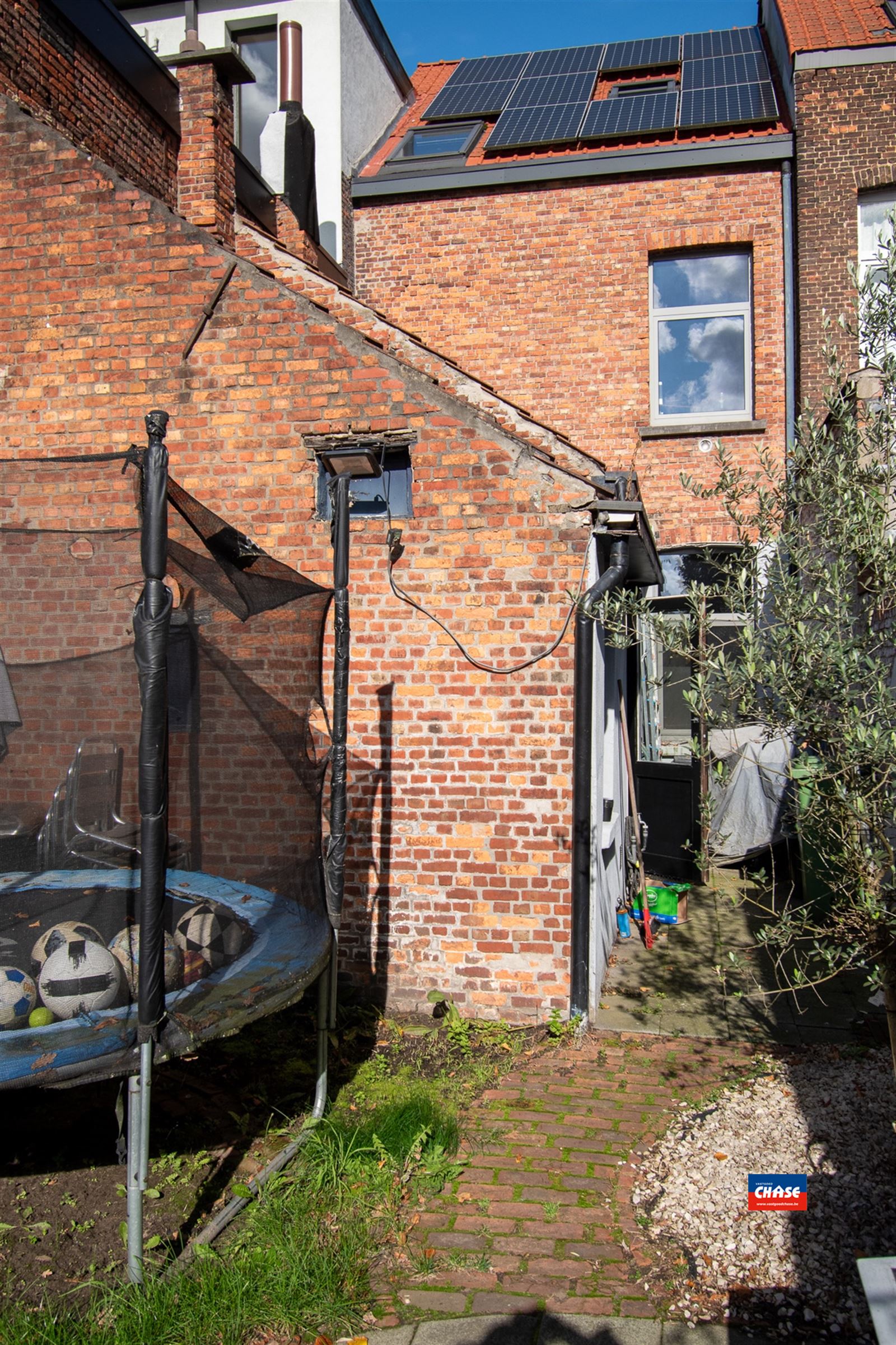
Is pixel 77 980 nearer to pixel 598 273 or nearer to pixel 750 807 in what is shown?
pixel 750 807

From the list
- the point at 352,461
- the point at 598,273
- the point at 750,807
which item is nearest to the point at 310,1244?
the point at 352,461

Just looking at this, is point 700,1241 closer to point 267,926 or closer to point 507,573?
point 267,926

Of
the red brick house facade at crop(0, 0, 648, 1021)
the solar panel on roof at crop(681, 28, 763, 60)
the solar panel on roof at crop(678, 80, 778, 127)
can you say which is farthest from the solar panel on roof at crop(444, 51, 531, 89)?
the red brick house facade at crop(0, 0, 648, 1021)

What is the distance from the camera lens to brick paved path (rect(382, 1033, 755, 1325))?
3676 millimetres

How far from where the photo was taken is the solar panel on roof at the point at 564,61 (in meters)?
15.3

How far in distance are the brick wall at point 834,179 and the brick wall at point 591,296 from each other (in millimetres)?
406

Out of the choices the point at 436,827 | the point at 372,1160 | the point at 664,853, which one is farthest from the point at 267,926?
the point at 664,853

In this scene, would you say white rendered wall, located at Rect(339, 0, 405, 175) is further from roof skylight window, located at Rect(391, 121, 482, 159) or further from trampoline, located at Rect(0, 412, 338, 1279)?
trampoline, located at Rect(0, 412, 338, 1279)

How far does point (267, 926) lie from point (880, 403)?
11.7 ft

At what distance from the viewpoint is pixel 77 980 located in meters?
3.32

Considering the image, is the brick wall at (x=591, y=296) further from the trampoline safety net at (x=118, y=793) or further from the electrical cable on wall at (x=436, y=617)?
the trampoline safety net at (x=118, y=793)

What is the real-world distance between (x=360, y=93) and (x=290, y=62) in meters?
2.58

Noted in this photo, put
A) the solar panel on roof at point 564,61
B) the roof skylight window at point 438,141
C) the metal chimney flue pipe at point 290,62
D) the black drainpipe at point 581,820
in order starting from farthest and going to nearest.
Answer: the solar panel on roof at point 564,61 < the roof skylight window at point 438,141 < the metal chimney flue pipe at point 290,62 < the black drainpipe at point 581,820

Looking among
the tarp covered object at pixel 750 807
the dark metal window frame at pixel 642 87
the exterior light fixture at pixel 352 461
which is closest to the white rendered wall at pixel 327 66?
the dark metal window frame at pixel 642 87
